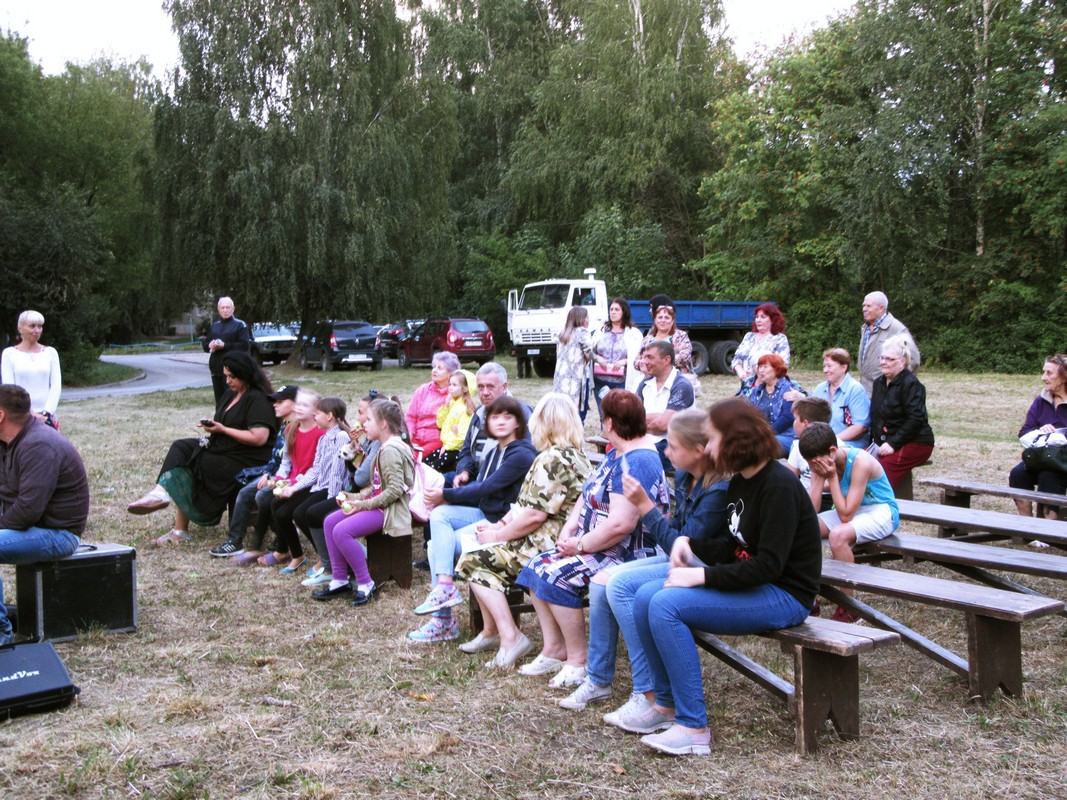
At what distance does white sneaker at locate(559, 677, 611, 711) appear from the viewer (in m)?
4.25

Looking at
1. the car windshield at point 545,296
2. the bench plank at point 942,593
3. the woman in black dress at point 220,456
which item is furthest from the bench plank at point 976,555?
the car windshield at point 545,296

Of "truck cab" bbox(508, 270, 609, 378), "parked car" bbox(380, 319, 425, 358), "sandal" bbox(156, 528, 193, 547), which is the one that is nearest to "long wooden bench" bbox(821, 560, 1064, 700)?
"sandal" bbox(156, 528, 193, 547)

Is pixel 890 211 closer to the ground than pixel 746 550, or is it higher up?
higher up

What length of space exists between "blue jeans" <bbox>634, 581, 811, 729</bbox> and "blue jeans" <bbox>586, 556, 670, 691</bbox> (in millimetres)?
231

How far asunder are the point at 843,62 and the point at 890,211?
449 centimetres

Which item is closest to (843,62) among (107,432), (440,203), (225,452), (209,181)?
(440,203)

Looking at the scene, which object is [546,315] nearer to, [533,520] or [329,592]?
[329,592]

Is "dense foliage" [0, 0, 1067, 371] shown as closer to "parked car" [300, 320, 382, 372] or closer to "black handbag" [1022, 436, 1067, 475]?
"parked car" [300, 320, 382, 372]

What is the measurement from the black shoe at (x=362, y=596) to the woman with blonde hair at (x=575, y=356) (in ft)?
15.8

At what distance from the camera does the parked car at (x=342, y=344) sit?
2803cm

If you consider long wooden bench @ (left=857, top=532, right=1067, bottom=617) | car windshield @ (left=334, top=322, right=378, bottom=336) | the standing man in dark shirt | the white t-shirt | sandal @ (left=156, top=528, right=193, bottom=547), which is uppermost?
car windshield @ (left=334, top=322, right=378, bottom=336)

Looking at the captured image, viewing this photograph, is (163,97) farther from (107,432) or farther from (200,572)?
(200,572)

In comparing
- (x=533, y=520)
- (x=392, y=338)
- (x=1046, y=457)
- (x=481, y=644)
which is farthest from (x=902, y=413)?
(x=392, y=338)

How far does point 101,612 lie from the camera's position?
5.43m
